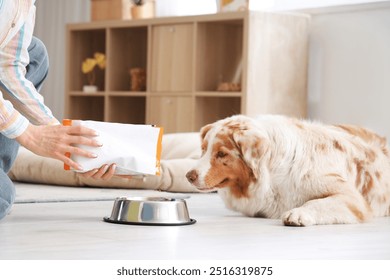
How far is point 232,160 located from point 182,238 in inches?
20.5

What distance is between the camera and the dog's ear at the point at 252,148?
8.55 feet

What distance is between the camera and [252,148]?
2613 mm

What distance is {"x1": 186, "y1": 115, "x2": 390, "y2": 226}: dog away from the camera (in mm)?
2580

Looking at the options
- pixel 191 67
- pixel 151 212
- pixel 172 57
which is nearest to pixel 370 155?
pixel 151 212

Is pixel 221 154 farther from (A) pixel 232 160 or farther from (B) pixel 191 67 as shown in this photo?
(B) pixel 191 67

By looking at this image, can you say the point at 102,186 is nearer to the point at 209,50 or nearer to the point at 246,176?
the point at 246,176

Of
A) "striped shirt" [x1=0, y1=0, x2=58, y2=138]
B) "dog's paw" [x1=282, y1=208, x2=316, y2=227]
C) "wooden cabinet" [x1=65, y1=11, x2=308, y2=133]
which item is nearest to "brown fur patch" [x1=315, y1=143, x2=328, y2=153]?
"dog's paw" [x1=282, y1=208, x2=316, y2=227]

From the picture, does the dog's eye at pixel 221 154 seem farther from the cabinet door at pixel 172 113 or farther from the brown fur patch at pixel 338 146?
the cabinet door at pixel 172 113

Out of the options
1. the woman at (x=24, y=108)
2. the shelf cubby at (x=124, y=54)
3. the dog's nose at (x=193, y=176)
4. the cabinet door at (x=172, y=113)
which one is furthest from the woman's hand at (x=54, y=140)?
the shelf cubby at (x=124, y=54)

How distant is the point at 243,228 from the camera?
243cm

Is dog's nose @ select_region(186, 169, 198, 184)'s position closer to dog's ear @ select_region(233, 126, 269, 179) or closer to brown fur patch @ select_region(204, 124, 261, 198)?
brown fur patch @ select_region(204, 124, 261, 198)

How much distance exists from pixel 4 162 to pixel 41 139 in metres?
0.52

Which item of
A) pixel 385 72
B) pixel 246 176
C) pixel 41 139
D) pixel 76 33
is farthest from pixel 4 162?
pixel 76 33

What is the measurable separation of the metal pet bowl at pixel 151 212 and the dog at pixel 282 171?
193 millimetres
